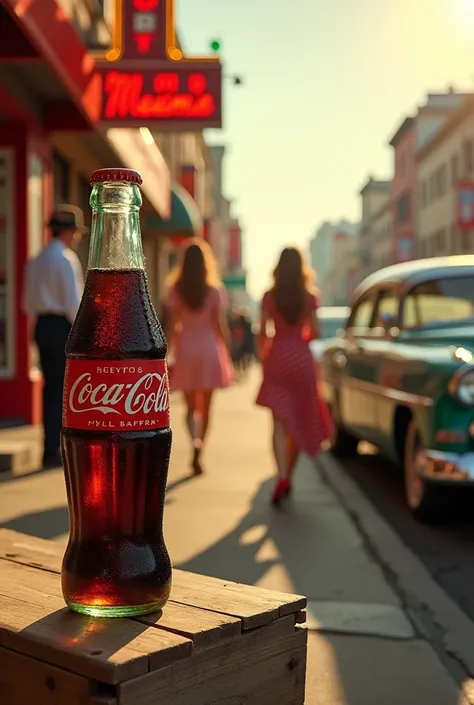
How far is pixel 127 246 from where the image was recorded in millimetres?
2281

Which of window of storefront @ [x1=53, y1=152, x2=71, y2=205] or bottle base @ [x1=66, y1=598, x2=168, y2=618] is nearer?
bottle base @ [x1=66, y1=598, x2=168, y2=618]

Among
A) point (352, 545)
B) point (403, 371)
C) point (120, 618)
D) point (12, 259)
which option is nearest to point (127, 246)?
point (120, 618)

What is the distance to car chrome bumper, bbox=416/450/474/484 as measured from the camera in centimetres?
559

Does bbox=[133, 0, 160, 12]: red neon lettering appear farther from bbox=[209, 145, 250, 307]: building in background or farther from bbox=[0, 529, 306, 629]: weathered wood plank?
bbox=[209, 145, 250, 307]: building in background

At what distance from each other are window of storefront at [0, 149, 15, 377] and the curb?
16.4 feet

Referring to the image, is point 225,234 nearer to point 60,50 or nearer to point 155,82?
point 155,82

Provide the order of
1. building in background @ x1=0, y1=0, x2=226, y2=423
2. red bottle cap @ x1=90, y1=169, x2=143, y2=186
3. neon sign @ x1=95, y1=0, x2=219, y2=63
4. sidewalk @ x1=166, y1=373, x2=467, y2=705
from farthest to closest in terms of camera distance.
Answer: neon sign @ x1=95, y1=0, x2=219, y2=63 < building in background @ x1=0, y1=0, x2=226, y2=423 < sidewalk @ x1=166, y1=373, x2=467, y2=705 < red bottle cap @ x1=90, y1=169, x2=143, y2=186

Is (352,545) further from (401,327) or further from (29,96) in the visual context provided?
(29,96)

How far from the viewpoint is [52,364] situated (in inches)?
313

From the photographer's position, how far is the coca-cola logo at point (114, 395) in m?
2.17

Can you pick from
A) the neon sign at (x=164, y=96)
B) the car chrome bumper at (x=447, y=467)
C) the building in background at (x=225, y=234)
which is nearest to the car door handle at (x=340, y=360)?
the car chrome bumper at (x=447, y=467)

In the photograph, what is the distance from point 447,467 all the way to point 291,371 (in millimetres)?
1438

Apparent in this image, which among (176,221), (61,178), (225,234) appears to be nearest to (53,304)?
(61,178)

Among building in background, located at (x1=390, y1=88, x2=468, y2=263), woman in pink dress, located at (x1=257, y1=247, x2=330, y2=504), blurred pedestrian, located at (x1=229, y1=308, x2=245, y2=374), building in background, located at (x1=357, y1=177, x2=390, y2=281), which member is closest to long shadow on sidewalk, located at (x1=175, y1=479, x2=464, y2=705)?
woman in pink dress, located at (x1=257, y1=247, x2=330, y2=504)
